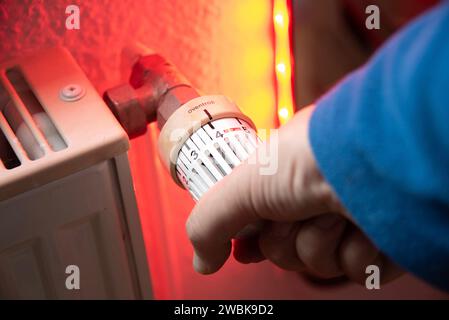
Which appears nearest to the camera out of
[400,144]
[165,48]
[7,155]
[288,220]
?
[400,144]

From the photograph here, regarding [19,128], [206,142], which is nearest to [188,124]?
[206,142]

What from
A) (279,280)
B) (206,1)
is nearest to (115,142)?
(206,1)

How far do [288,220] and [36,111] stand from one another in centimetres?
22

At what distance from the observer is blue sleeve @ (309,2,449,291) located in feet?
0.90

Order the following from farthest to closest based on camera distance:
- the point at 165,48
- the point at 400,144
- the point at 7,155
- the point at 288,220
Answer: the point at 165,48, the point at 7,155, the point at 288,220, the point at 400,144

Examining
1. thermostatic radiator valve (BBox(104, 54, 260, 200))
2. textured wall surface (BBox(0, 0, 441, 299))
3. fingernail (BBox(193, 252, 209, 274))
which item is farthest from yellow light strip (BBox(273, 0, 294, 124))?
fingernail (BBox(193, 252, 209, 274))

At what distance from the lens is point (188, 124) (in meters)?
0.45

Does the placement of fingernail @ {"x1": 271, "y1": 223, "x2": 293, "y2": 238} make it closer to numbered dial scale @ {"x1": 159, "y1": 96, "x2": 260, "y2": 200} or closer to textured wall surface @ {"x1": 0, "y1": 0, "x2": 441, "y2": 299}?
numbered dial scale @ {"x1": 159, "y1": 96, "x2": 260, "y2": 200}

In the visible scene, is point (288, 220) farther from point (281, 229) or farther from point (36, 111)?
point (36, 111)

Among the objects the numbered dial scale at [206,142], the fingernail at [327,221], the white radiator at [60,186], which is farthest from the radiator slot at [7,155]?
the fingernail at [327,221]

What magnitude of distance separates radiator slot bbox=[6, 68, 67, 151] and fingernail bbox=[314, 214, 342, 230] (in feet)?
0.61

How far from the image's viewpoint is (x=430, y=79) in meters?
0.27

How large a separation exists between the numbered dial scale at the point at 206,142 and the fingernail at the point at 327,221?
6cm

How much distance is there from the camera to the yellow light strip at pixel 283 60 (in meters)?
0.59
